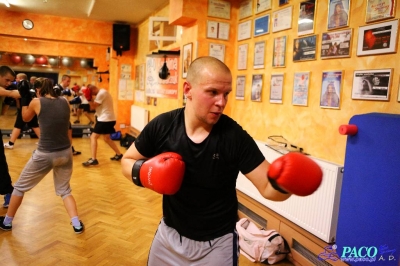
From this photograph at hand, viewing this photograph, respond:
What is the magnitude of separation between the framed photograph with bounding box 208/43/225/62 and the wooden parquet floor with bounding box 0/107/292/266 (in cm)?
187

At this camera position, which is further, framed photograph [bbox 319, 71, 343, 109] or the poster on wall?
the poster on wall

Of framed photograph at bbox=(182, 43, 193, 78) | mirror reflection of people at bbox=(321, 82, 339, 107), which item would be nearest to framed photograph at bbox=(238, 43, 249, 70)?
framed photograph at bbox=(182, 43, 193, 78)

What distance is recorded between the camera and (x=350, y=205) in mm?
1822

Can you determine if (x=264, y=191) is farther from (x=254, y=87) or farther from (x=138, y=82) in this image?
(x=138, y=82)

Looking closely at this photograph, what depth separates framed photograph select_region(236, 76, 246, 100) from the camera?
344 cm

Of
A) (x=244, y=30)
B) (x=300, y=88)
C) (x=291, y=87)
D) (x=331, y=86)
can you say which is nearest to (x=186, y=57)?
(x=244, y=30)

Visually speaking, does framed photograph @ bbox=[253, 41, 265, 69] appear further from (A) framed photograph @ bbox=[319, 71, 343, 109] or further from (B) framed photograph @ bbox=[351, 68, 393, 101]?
(B) framed photograph @ bbox=[351, 68, 393, 101]

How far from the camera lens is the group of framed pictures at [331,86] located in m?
1.95

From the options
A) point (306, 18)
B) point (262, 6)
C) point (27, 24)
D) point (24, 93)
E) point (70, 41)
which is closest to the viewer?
point (306, 18)

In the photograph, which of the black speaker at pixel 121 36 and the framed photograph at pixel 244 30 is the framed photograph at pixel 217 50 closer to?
the framed photograph at pixel 244 30

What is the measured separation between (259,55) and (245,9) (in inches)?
26.1

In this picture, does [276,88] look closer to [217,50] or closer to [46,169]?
[217,50]

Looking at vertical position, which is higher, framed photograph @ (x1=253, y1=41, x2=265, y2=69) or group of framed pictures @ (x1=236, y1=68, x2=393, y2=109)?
framed photograph @ (x1=253, y1=41, x2=265, y2=69)

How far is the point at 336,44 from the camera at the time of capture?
229 centimetres
